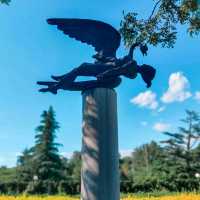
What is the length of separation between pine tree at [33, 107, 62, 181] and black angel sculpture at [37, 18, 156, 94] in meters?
18.8

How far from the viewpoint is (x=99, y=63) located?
20.4 feet

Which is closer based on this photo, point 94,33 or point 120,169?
point 94,33

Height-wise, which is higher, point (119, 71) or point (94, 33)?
point (94, 33)

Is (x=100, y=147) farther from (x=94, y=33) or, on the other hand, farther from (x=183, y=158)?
(x=183, y=158)

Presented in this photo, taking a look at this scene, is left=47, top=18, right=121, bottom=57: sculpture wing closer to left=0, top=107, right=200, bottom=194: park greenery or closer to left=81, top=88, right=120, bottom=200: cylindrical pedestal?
left=81, top=88, right=120, bottom=200: cylindrical pedestal

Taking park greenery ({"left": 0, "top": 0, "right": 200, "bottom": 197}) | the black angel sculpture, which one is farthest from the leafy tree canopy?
park greenery ({"left": 0, "top": 0, "right": 200, "bottom": 197})

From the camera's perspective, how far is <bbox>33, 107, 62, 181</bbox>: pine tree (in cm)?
2492

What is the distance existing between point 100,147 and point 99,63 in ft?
4.21

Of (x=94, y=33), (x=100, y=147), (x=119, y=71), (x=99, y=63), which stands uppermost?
(x=94, y=33)

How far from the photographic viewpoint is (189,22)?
737 cm

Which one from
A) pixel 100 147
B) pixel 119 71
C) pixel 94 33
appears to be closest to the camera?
pixel 100 147

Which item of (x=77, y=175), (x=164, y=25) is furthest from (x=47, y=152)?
(x=164, y=25)

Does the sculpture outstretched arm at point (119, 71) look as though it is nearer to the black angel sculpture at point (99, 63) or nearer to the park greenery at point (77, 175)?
the black angel sculpture at point (99, 63)

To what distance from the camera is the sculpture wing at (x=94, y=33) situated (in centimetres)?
636
